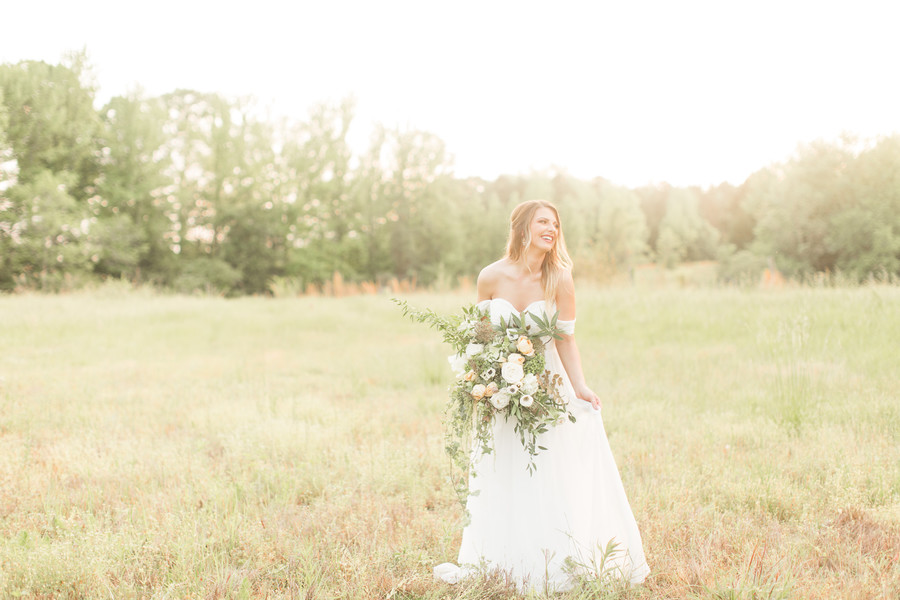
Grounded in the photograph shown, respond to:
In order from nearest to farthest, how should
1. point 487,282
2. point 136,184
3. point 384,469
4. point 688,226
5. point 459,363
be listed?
point 459,363 → point 487,282 → point 384,469 → point 136,184 → point 688,226

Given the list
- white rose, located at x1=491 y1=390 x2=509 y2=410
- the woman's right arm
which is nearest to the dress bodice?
the woman's right arm

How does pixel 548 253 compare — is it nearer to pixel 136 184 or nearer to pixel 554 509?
pixel 554 509

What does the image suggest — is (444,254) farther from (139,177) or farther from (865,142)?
(865,142)

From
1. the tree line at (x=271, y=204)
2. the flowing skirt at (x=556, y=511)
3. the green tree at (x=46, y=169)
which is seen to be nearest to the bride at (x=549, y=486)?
the flowing skirt at (x=556, y=511)

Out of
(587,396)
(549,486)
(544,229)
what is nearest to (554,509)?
(549,486)

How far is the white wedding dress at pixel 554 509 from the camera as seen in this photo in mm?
3627

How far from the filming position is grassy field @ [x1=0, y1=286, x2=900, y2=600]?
3.74 meters

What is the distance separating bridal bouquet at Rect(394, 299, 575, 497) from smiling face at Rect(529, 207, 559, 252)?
48cm

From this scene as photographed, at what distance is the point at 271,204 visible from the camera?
137 feet

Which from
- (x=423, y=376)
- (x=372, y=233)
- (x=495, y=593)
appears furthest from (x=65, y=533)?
(x=372, y=233)

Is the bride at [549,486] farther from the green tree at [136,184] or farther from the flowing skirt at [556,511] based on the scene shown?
the green tree at [136,184]

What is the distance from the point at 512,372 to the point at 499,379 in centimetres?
15

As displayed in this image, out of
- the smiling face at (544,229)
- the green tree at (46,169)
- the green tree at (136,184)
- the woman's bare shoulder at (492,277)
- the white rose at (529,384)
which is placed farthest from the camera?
the green tree at (136,184)

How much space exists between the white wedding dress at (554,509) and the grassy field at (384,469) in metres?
0.17
